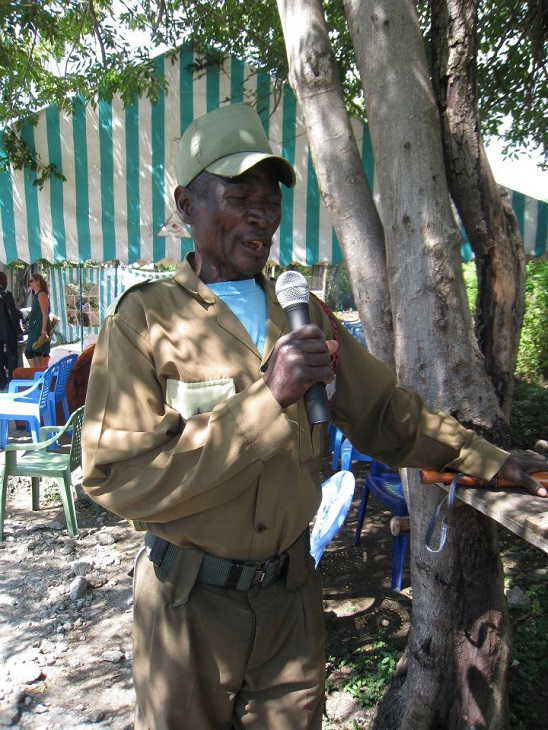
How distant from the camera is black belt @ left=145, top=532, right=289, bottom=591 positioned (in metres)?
1.64

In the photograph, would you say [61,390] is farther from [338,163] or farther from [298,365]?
[298,365]

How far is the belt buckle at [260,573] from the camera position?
1670mm

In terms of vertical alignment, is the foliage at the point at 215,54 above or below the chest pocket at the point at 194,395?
above

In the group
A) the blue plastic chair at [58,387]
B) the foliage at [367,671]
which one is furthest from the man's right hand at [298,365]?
the blue plastic chair at [58,387]

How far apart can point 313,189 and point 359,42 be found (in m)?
3.20

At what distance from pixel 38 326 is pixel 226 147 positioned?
27.8 ft

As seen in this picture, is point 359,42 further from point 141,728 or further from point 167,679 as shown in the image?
point 141,728

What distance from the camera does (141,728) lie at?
5.83 ft

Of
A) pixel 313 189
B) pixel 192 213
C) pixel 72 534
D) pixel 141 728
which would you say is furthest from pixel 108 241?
pixel 141 728

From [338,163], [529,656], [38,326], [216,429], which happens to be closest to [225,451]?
[216,429]

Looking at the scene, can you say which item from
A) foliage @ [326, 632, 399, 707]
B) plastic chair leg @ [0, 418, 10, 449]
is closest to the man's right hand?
foliage @ [326, 632, 399, 707]

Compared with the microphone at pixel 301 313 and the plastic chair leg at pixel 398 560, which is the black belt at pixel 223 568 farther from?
the plastic chair leg at pixel 398 560

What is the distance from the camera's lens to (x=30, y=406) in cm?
661

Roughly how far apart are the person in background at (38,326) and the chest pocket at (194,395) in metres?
8.37
